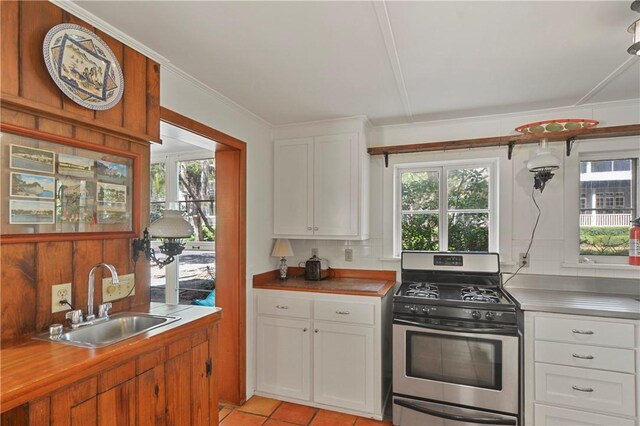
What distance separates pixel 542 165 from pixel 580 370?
1.39 metres

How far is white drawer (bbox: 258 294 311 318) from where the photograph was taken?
272 centimetres

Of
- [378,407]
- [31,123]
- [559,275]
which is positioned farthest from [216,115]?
[559,275]

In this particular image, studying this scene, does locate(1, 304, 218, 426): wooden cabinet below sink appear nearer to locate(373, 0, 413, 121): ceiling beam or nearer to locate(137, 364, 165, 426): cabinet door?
Answer: locate(137, 364, 165, 426): cabinet door

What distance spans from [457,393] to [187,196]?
3.24 metres

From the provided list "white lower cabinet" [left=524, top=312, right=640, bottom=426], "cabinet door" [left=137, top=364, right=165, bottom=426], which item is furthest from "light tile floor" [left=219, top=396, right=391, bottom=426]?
"cabinet door" [left=137, top=364, right=165, bottom=426]

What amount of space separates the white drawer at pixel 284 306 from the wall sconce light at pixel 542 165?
2.01 m

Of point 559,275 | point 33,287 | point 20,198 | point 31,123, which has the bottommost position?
point 559,275

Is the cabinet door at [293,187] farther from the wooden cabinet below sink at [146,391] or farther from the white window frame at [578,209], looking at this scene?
the white window frame at [578,209]

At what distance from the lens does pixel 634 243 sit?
7.91 ft

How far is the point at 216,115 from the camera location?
249cm

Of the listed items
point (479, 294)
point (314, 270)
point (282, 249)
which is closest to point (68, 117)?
point (282, 249)

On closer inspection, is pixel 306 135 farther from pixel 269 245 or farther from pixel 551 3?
pixel 551 3

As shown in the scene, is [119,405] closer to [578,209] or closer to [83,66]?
[83,66]

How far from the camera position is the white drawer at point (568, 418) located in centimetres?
207
